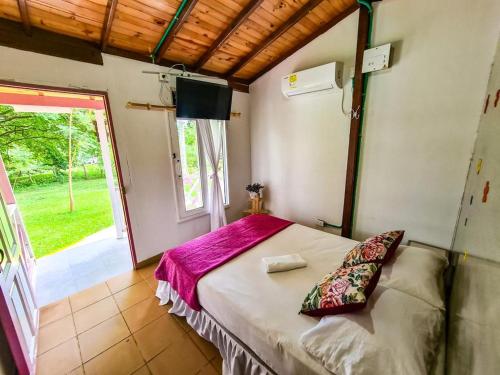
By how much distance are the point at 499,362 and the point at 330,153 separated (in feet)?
7.36

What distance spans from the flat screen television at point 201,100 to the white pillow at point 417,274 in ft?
7.87

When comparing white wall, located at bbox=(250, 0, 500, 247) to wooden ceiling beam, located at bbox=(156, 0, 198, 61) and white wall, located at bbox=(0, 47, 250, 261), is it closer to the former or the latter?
wooden ceiling beam, located at bbox=(156, 0, 198, 61)

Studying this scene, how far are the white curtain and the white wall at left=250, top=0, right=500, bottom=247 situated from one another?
40.2 inches

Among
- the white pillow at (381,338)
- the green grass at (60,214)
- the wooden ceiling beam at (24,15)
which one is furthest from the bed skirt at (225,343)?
the green grass at (60,214)

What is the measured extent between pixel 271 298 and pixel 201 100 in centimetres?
226

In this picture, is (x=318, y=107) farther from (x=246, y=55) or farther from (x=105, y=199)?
(x=105, y=199)

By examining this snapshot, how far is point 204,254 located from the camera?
5.90ft

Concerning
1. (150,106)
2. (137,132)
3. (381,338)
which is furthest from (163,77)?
(381,338)

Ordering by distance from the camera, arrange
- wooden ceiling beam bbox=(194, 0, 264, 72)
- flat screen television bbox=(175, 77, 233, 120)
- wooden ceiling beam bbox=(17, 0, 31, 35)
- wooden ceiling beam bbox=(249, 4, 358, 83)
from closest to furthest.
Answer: wooden ceiling beam bbox=(17, 0, 31, 35)
wooden ceiling beam bbox=(194, 0, 264, 72)
wooden ceiling beam bbox=(249, 4, 358, 83)
flat screen television bbox=(175, 77, 233, 120)

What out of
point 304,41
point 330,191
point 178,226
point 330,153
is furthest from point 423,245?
point 178,226

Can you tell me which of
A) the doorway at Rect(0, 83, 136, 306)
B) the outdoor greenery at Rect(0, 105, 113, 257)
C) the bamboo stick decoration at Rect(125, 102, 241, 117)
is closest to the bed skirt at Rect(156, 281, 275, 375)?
the doorway at Rect(0, 83, 136, 306)

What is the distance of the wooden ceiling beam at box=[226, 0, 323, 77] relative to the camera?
1.97 metres

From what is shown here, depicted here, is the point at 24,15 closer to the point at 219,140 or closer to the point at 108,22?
the point at 108,22

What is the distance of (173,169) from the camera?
2645 millimetres
